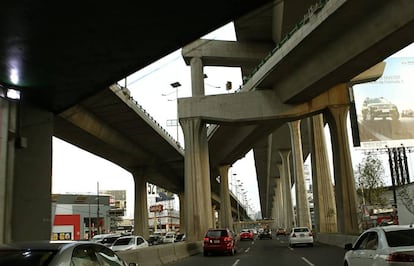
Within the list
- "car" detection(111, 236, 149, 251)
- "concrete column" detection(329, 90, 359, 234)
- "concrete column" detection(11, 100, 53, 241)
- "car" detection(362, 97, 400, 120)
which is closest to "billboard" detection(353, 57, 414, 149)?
"car" detection(362, 97, 400, 120)

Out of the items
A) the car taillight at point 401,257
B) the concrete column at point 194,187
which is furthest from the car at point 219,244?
the car taillight at point 401,257

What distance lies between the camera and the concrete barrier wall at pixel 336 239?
94.4ft

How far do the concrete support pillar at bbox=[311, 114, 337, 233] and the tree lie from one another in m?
6.68

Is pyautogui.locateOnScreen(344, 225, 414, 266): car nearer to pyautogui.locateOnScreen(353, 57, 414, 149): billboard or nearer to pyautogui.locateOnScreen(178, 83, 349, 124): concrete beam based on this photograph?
pyautogui.locateOnScreen(178, 83, 349, 124): concrete beam

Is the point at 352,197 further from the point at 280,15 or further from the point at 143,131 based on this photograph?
the point at 143,131

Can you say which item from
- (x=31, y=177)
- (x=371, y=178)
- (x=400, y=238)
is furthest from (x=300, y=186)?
(x=400, y=238)

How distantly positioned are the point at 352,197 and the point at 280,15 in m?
15.2

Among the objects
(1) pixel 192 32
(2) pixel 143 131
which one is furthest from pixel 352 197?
(1) pixel 192 32

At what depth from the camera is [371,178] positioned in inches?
2089

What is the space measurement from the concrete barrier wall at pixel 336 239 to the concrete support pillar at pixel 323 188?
4.42m

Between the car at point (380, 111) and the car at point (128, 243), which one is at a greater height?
the car at point (380, 111)

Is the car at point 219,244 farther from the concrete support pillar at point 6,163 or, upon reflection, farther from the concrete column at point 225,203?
the concrete column at point 225,203

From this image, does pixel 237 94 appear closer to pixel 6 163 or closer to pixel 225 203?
pixel 6 163

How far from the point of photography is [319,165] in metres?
48.1
